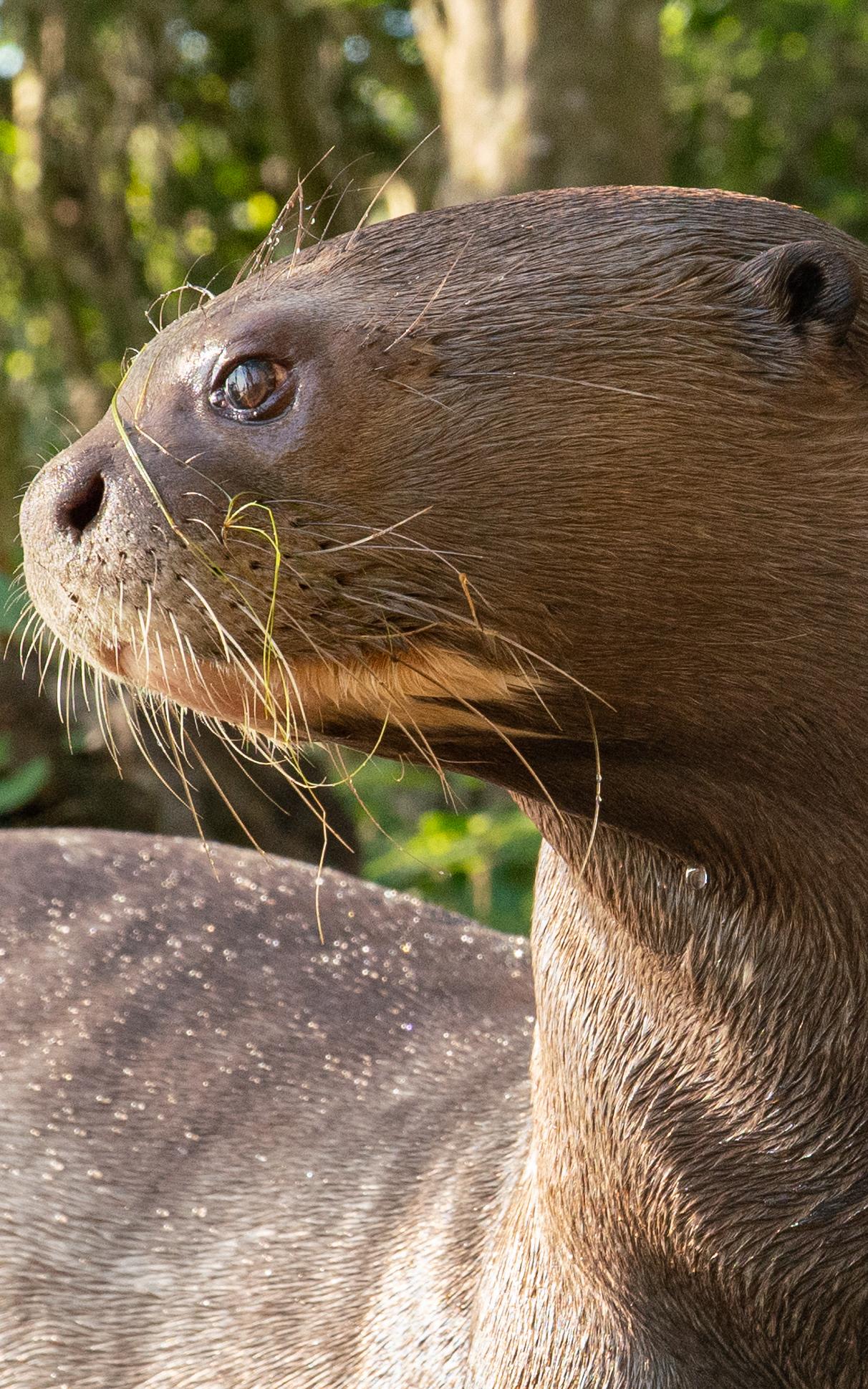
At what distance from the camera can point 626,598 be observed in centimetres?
145

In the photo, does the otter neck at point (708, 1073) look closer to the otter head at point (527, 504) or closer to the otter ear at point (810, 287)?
the otter head at point (527, 504)

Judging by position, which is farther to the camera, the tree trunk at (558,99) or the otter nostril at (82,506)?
the tree trunk at (558,99)

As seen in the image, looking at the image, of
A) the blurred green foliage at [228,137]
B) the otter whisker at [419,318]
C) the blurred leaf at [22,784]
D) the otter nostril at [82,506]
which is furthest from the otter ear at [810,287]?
the blurred green foliage at [228,137]

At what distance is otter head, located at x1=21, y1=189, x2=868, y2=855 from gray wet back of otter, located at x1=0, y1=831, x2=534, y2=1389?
2.69 feet

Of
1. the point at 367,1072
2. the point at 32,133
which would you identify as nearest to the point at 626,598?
the point at 367,1072

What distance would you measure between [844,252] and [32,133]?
26.4 ft

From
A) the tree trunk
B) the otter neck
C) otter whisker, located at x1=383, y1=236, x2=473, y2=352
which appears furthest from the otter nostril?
the tree trunk

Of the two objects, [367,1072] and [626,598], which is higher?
[626,598]

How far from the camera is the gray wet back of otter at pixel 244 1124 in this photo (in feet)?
7.02

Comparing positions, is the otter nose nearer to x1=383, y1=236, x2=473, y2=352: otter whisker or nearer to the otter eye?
the otter eye

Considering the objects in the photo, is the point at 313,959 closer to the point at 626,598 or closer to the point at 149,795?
the point at 626,598

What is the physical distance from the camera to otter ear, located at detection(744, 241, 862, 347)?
4.75 feet

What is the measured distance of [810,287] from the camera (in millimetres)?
1468

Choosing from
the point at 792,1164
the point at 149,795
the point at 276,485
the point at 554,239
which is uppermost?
the point at 554,239
